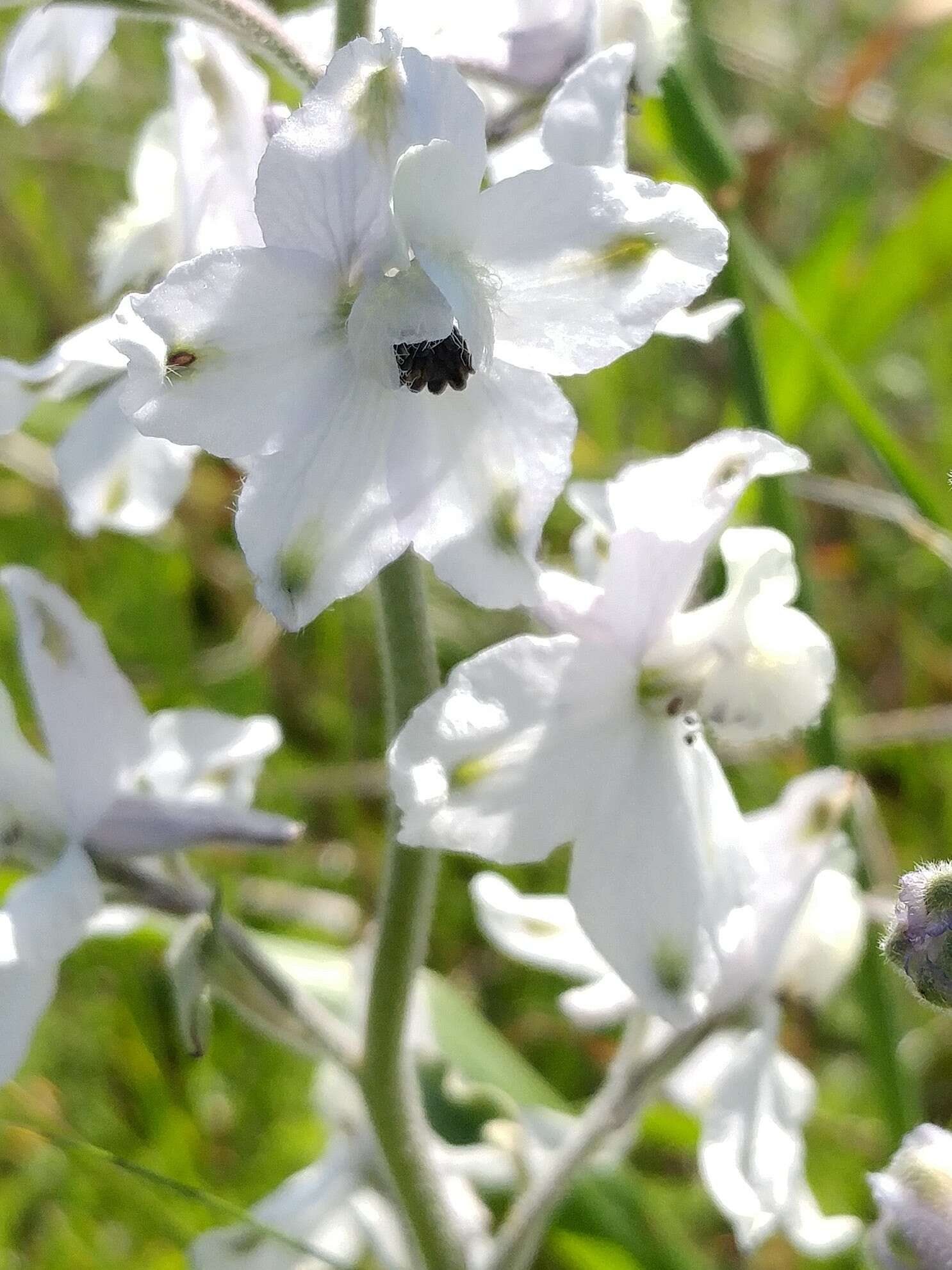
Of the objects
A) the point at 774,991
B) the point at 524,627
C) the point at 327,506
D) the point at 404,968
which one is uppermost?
the point at 327,506

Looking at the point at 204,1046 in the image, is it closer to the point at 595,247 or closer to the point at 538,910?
the point at 538,910

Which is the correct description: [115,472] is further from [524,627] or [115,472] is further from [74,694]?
[524,627]

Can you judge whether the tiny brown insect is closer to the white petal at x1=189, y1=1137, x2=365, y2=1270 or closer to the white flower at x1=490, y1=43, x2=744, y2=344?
the white flower at x1=490, y1=43, x2=744, y2=344

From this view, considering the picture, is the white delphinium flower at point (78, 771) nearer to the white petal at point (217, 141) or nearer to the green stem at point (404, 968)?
the green stem at point (404, 968)

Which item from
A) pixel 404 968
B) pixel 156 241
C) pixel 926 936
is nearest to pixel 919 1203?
pixel 926 936

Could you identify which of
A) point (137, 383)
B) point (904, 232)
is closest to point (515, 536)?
point (137, 383)

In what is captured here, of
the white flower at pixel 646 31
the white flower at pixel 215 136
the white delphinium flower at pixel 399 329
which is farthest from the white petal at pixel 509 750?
the white flower at pixel 646 31

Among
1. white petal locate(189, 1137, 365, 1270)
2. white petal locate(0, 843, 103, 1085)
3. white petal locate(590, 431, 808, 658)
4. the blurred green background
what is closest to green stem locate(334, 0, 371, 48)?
white petal locate(590, 431, 808, 658)
